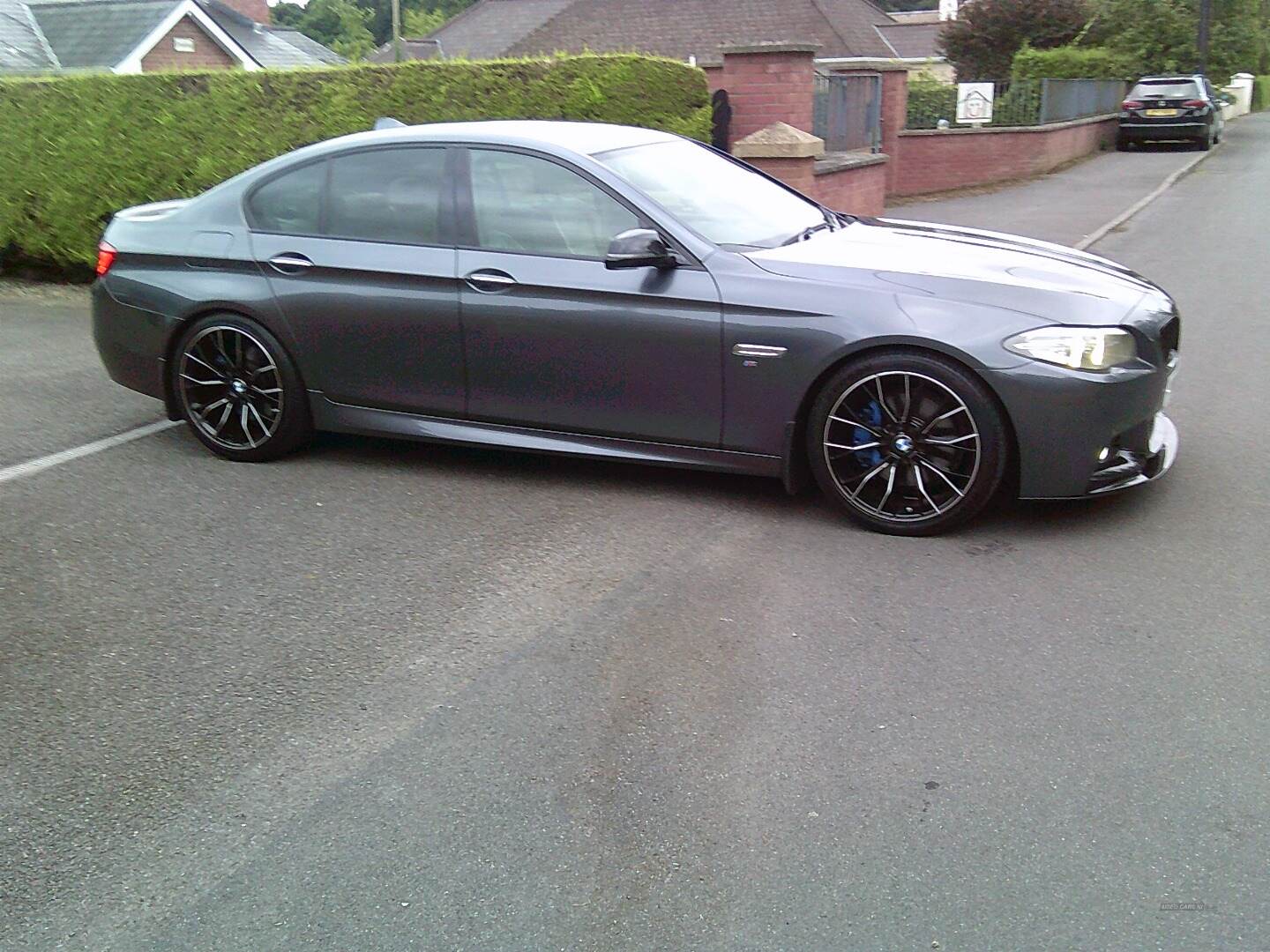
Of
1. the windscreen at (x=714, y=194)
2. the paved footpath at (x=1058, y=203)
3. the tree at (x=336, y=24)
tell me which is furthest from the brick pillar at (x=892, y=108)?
the tree at (x=336, y=24)

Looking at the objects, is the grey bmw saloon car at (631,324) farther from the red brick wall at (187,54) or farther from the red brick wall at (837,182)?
the red brick wall at (187,54)

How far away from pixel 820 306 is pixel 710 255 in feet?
1.74

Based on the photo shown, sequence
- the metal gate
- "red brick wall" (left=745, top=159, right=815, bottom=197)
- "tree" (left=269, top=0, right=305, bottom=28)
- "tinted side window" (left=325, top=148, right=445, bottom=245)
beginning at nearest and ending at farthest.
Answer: "tinted side window" (left=325, top=148, right=445, bottom=245) → "red brick wall" (left=745, top=159, right=815, bottom=197) → the metal gate → "tree" (left=269, top=0, right=305, bottom=28)

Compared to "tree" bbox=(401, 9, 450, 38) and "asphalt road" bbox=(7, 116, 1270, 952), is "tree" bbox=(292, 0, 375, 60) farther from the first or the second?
"asphalt road" bbox=(7, 116, 1270, 952)

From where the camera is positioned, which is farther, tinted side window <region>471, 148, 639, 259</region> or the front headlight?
tinted side window <region>471, 148, 639, 259</region>

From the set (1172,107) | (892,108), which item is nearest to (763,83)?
(892,108)

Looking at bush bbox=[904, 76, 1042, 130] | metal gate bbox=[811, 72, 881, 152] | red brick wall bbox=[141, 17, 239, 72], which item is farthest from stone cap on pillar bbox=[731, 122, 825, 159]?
red brick wall bbox=[141, 17, 239, 72]

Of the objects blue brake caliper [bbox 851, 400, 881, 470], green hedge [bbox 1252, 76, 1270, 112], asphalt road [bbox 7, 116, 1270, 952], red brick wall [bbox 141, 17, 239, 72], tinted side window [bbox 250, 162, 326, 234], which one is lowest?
green hedge [bbox 1252, 76, 1270, 112]

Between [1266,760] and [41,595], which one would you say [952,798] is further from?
[41,595]


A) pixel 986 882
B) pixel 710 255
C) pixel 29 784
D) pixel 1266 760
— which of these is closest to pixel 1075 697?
pixel 1266 760

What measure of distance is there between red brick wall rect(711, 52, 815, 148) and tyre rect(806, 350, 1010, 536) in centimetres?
767

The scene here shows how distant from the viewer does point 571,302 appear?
552 centimetres

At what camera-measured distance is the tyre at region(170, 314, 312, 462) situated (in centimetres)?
615

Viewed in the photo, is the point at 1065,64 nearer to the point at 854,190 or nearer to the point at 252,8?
the point at 854,190
